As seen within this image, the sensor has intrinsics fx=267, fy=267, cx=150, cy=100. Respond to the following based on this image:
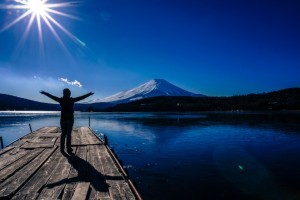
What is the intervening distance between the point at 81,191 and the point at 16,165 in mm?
4762

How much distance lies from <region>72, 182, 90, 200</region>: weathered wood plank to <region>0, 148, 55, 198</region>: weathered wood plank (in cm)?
170

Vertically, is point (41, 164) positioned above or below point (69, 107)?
below

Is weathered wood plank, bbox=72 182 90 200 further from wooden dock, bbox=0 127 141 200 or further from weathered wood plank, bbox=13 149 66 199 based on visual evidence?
weathered wood plank, bbox=13 149 66 199

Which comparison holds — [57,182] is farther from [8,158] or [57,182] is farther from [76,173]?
[8,158]

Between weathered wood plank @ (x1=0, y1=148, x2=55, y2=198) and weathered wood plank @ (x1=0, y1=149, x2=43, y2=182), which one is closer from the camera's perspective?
weathered wood plank @ (x1=0, y1=148, x2=55, y2=198)

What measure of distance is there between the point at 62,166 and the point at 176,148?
20501 millimetres

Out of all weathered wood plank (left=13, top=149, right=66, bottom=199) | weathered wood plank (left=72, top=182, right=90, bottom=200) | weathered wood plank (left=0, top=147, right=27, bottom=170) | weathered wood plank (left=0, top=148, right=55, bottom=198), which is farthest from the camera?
weathered wood plank (left=0, top=147, right=27, bottom=170)

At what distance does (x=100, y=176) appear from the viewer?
9000 millimetres

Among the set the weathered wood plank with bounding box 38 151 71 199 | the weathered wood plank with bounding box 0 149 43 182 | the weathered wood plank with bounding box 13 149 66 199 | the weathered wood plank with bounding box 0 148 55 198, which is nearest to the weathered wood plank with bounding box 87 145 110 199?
the weathered wood plank with bounding box 38 151 71 199

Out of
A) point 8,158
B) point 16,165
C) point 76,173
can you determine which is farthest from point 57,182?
point 8,158

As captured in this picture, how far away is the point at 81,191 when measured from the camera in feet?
23.8

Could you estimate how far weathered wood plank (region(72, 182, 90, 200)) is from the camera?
22.4 feet

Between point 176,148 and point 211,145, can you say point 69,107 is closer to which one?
point 176,148

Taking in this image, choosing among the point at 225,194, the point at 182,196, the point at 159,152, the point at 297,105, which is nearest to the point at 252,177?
the point at 225,194
